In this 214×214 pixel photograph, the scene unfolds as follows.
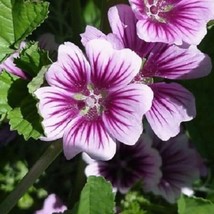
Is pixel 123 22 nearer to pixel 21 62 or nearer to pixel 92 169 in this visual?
pixel 21 62

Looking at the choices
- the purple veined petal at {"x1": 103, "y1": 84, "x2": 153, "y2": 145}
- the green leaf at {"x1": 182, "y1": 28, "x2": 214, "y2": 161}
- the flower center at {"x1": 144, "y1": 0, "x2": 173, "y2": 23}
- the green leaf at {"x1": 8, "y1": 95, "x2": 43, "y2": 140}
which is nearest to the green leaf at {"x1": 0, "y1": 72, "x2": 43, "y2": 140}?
the green leaf at {"x1": 8, "y1": 95, "x2": 43, "y2": 140}

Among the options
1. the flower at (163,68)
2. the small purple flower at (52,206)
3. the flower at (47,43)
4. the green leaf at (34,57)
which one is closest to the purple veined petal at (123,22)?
the flower at (163,68)

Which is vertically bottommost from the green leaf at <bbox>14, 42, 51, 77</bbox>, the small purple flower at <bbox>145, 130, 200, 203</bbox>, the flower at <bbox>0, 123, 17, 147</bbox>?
the small purple flower at <bbox>145, 130, 200, 203</bbox>

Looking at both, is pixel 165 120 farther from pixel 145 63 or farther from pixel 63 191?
pixel 63 191

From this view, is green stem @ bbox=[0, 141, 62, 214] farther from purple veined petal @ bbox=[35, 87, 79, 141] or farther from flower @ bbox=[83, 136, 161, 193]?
flower @ bbox=[83, 136, 161, 193]

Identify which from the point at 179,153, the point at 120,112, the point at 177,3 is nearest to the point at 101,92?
the point at 120,112

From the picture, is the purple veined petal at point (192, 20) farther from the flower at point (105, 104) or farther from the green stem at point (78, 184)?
the green stem at point (78, 184)
